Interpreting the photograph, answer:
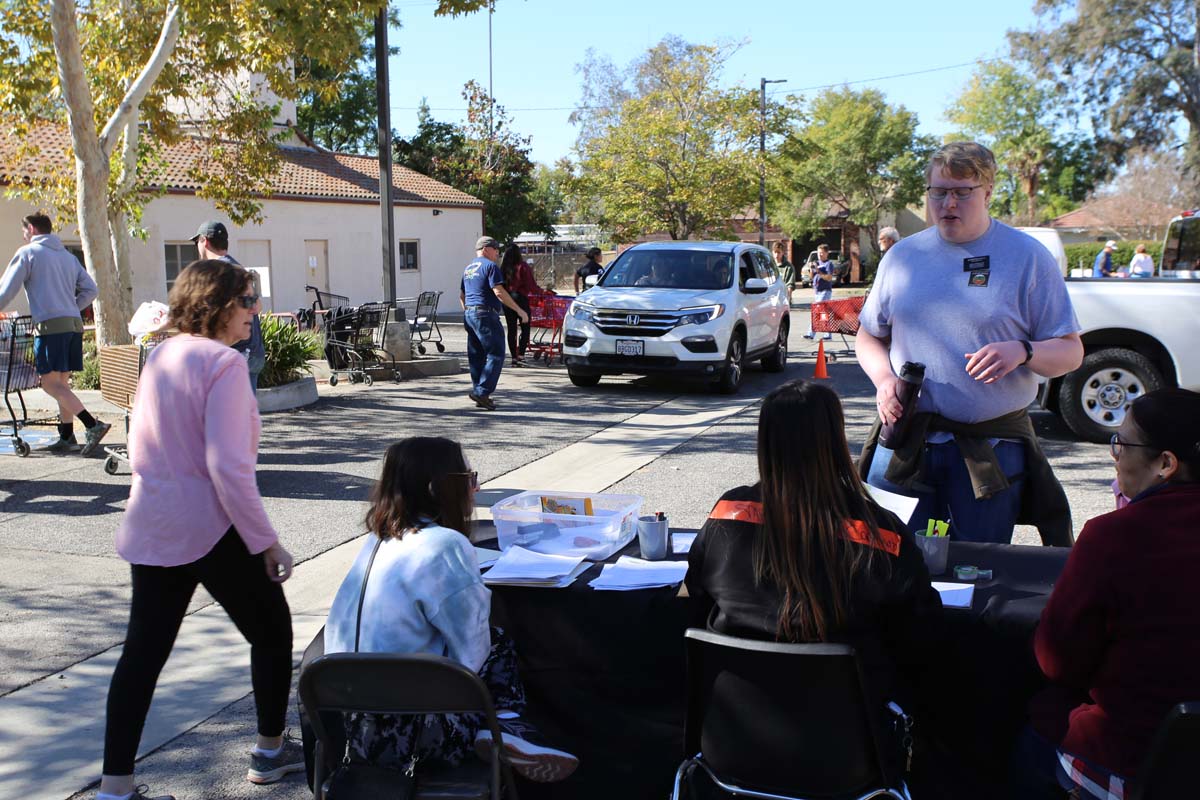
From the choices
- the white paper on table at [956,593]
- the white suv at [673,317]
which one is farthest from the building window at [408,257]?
the white paper on table at [956,593]

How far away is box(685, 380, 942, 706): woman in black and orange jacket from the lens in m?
2.51

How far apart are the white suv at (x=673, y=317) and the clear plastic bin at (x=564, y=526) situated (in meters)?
8.83

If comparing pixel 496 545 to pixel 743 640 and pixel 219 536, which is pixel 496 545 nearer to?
pixel 219 536

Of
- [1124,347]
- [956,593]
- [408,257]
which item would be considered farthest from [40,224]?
[408,257]

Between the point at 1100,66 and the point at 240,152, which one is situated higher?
the point at 1100,66

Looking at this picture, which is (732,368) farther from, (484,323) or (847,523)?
(847,523)

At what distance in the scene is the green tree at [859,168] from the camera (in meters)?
56.0

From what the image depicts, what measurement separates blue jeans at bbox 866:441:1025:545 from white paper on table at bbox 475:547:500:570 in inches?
55.6

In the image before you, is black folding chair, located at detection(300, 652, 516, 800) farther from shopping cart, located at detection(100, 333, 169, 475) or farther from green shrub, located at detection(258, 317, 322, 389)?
green shrub, located at detection(258, 317, 322, 389)

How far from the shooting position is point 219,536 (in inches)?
131

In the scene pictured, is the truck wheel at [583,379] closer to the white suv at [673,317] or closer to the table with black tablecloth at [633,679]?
the white suv at [673,317]

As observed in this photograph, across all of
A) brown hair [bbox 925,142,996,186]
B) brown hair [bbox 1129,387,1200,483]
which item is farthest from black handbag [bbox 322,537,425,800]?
brown hair [bbox 925,142,996,186]

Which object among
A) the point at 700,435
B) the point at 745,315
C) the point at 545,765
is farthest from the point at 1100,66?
the point at 545,765

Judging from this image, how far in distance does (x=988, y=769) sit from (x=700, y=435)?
24.7 feet
